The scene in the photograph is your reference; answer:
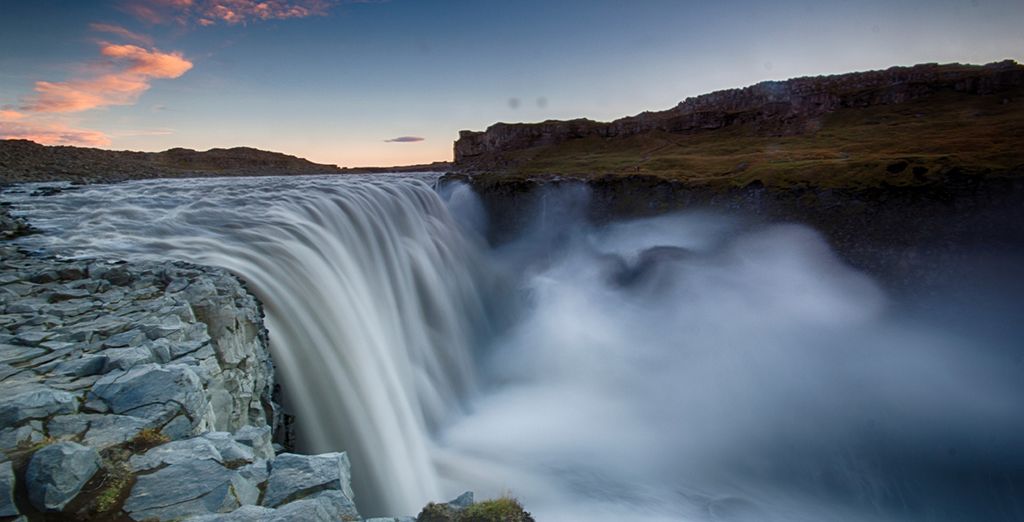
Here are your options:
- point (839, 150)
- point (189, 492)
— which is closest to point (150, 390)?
point (189, 492)

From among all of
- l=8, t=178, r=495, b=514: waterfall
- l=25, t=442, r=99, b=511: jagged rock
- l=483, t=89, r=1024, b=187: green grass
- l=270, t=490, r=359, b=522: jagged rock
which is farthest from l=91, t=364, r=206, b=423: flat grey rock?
l=483, t=89, r=1024, b=187: green grass

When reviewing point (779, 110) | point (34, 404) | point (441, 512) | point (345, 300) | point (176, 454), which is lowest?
point (441, 512)

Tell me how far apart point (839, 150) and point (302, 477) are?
180ft

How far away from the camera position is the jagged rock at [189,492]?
405 cm

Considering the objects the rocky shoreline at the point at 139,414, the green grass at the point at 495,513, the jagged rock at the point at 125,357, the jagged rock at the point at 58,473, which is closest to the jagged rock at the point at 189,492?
the rocky shoreline at the point at 139,414

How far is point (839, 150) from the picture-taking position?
150 feet

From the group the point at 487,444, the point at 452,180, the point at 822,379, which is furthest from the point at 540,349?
the point at 452,180

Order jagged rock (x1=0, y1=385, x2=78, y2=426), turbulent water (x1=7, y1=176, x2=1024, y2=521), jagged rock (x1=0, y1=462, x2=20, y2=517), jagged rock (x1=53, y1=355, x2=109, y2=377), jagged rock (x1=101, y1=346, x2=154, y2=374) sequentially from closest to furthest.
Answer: jagged rock (x1=0, y1=462, x2=20, y2=517)
jagged rock (x1=0, y1=385, x2=78, y2=426)
jagged rock (x1=53, y1=355, x2=109, y2=377)
jagged rock (x1=101, y1=346, x2=154, y2=374)
turbulent water (x1=7, y1=176, x2=1024, y2=521)

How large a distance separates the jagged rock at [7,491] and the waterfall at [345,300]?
6.42 metres

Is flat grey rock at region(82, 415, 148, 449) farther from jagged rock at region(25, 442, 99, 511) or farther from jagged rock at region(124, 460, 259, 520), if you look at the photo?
jagged rock at region(124, 460, 259, 520)

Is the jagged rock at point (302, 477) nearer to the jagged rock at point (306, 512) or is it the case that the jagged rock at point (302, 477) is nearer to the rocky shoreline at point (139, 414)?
the rocky shoreline at point (139, 414)

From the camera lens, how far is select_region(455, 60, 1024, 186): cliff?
35347mm

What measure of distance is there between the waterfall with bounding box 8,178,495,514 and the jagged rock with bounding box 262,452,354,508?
5830 mm

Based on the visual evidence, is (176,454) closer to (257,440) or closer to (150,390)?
(257,440)
